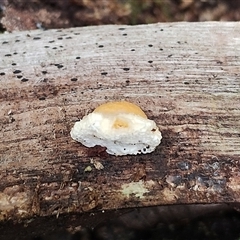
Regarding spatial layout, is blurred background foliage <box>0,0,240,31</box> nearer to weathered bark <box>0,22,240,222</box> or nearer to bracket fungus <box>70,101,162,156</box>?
weathered bark <box>0,22,240,222</box>

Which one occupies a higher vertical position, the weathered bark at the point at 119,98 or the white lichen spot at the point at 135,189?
the weathered bark at the point at 119,98

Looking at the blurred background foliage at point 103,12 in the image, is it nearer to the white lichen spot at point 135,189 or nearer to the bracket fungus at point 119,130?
the bracket fungus at point 119,130

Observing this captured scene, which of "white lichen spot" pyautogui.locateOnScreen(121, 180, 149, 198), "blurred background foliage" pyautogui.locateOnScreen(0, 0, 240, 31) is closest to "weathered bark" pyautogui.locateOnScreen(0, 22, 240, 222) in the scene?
"white lichen spot" pyautogui.locateOnScreen(121, 180, 149, 198)

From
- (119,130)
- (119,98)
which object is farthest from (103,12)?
→ (119,130)

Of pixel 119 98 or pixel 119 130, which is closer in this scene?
pixel 119 130

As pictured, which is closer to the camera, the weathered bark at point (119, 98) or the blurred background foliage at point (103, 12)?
the weathered bark at point (119, 98)

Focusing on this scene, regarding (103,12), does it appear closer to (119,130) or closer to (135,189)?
(119,130)

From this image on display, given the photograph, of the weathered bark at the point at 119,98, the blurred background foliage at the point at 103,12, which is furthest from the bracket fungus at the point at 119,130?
the blurred background foliage at the point at 103,12
